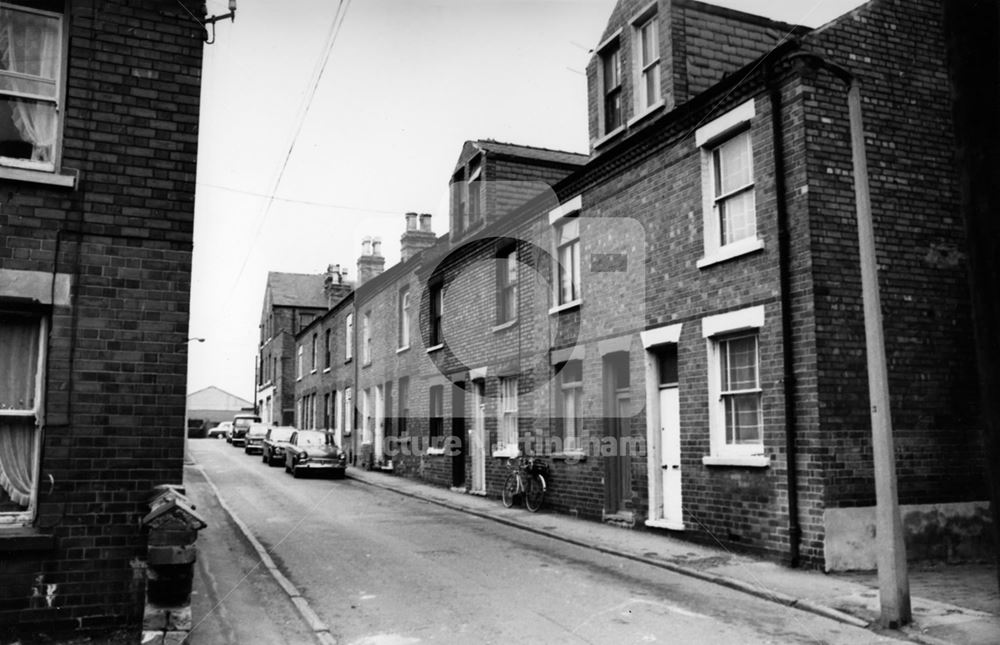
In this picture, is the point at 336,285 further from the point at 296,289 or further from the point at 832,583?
the point at 832,583

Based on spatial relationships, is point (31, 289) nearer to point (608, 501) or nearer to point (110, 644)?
point (110, 644)

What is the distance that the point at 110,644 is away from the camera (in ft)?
22.1

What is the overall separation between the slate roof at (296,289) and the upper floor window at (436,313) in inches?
1263

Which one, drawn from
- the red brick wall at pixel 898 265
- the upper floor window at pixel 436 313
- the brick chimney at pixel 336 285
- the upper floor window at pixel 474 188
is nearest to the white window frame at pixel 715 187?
the red brick wall at pixel 898 265

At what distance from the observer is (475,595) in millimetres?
9219

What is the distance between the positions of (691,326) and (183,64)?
8185mm

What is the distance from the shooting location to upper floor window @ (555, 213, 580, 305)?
53.9ft

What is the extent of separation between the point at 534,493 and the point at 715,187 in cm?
771

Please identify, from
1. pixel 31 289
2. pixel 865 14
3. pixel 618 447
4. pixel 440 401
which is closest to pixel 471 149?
pixel 440 401

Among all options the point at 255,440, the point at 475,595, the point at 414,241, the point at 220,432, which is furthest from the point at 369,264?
the point at 220,432

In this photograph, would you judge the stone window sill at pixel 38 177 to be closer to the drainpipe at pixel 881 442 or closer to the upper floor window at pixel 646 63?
the drainpipe at pixel 881 442

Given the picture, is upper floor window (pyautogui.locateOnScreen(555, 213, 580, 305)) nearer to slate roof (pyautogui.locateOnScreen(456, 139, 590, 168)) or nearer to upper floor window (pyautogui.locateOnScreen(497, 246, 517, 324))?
upper floor window (pyautogui.locateOnScreen(497, 246, 517, 324))

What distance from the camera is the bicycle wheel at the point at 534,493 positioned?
16.8m

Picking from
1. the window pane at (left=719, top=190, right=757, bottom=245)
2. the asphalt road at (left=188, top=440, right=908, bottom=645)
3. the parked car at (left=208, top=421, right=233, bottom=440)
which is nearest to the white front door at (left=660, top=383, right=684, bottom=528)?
the asphalt road at (left=188, top=440, right=908, bottom=645)
